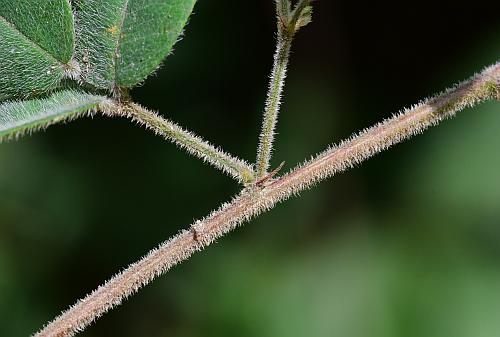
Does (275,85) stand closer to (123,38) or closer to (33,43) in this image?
(123,38)

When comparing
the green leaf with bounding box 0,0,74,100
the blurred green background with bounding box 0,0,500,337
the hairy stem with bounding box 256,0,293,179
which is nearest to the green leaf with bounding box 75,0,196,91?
the green leaf with bounding box 0,0,74,100

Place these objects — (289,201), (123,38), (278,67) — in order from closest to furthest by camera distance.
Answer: (123,38) < (278,67) < (289,201)

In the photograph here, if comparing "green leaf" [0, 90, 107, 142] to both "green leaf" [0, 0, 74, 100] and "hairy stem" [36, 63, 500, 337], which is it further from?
"hairy stem" [36, 63, 500, 337]

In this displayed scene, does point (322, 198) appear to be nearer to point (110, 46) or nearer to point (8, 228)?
point (8, 228)

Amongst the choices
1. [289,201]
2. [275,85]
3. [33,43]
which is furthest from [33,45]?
[289,201]

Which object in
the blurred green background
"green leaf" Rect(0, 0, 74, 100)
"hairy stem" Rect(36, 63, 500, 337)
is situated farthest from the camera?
the blurred green background

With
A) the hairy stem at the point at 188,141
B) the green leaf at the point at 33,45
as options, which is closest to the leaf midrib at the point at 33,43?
the green leaf at the point at 33,45

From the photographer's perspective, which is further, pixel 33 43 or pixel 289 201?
pixel 289 201
